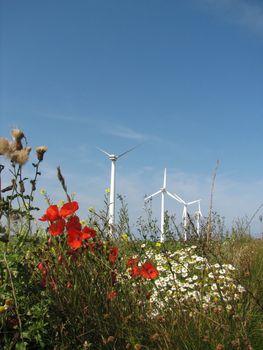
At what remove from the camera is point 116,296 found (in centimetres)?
390

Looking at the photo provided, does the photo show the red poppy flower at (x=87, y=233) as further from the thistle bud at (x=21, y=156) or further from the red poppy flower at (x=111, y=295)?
the thistle bud at (x=21, y=156)

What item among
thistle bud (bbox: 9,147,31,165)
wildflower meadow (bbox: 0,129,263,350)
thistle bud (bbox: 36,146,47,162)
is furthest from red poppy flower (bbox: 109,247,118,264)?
thistle bud (bbox: 9,147,31,165)

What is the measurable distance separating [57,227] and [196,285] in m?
2.07

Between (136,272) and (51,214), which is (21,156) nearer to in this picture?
(51,214)

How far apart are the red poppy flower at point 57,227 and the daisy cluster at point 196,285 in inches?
33.9

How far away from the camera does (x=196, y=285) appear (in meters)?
5.26

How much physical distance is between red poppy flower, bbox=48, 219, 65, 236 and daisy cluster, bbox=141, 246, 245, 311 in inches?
33.9

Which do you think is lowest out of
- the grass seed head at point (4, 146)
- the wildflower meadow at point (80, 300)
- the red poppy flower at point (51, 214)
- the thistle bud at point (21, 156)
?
the wildflower meadow at point (80, 300)

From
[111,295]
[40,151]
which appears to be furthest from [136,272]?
[40,151]

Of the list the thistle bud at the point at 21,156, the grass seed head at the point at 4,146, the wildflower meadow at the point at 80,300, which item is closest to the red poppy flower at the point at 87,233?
the wildflower meadow at the point at 80,300

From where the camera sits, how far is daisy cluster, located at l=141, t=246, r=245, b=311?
Result: 400 cm

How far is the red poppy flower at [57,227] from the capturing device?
12.6 feet

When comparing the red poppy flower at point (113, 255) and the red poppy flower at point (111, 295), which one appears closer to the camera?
the red poppy flower at point (111, 295)

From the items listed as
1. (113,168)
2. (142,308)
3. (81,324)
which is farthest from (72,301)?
(113,168)
